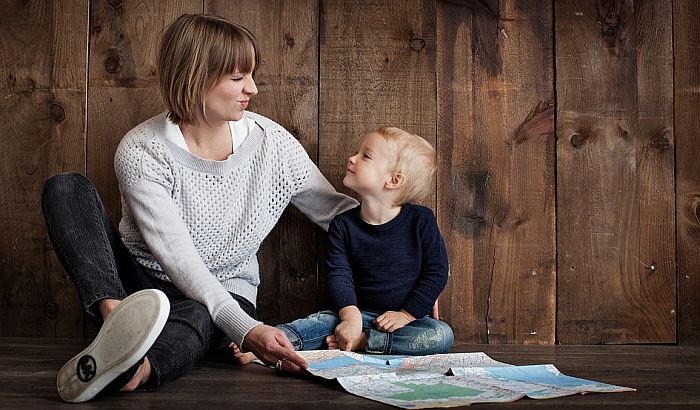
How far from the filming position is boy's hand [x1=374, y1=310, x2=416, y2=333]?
1.65 metres

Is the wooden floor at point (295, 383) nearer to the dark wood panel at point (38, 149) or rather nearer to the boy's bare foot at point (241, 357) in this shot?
the boy's bare foot at point (241, 357)

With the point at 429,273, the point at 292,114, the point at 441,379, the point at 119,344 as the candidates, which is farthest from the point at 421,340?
the point at 119,344

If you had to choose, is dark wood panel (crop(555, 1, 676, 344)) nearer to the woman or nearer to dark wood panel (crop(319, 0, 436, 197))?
dark wood panel (crop(319, 0, 436, 197))

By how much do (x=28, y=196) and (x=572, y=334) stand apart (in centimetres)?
134

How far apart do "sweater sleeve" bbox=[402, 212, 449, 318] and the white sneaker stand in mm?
762

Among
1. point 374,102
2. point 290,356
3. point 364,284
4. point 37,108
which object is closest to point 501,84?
point 374,102

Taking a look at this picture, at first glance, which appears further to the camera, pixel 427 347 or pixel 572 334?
pixel 572 334

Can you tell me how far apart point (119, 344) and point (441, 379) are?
513mm

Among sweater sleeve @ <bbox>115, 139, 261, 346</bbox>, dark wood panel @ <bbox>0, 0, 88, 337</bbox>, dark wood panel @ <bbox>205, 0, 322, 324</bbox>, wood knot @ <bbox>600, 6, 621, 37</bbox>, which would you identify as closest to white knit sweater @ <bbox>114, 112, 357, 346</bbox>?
sweater sleeve @ <bbox>115, 139, 261, 346</bbox>

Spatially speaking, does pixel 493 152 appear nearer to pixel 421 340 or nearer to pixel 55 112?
pixel 421 340

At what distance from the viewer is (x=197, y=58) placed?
158 cm

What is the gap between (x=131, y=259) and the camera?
159 cm

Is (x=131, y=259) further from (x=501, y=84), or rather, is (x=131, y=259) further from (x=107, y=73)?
(x=501, y=84)

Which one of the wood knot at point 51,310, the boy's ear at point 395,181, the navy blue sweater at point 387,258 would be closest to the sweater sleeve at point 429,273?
the navy blue sweater at point 387,258
